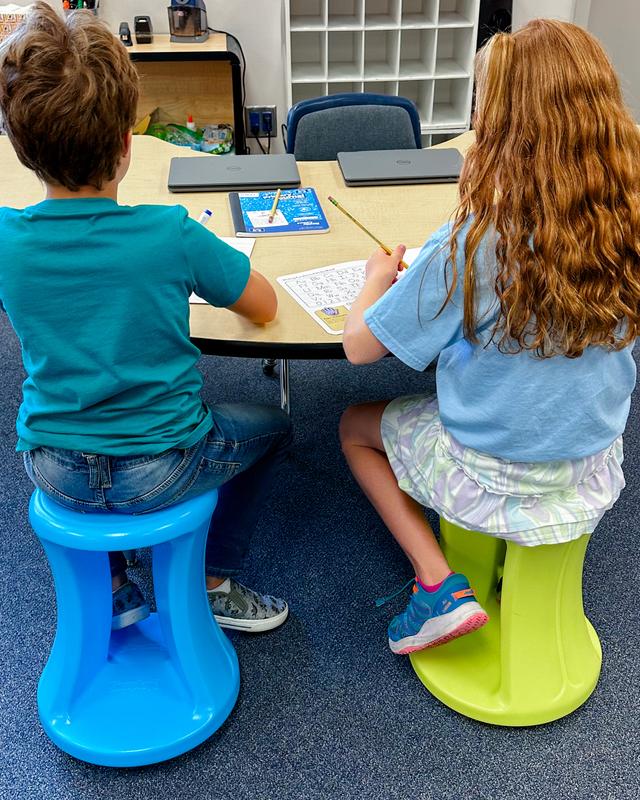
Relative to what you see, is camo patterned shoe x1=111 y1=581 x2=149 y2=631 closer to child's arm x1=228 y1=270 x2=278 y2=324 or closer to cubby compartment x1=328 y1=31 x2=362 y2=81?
child's arm x1=228 y1=270 x2=278 y2=324

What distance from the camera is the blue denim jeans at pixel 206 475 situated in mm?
1231

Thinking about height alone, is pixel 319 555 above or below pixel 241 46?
below

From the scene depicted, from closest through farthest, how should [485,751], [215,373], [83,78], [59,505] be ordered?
1. [83,78]
2. [59,505]
3. [485,751]
4. [215,373]

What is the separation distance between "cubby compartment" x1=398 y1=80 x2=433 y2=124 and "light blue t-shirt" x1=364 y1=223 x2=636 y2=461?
8.74 feet

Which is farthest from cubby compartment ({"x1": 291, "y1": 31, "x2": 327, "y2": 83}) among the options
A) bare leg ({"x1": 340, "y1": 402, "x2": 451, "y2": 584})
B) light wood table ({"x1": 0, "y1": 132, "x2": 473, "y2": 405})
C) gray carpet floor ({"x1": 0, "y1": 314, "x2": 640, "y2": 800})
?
bare leg ({"x1": 340, "y1": 402, "x2": 451, "y2": 584})

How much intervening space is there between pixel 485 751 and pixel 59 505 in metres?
0.85

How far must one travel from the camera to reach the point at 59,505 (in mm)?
1291

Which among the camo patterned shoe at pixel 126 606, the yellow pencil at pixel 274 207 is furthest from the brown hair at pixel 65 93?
the camo patterned shoe at pixel 126 606

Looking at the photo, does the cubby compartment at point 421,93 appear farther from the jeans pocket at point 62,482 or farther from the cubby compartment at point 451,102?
the jeans pocket at point 62,482

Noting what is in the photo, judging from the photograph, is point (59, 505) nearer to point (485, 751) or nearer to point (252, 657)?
point (252, 657)

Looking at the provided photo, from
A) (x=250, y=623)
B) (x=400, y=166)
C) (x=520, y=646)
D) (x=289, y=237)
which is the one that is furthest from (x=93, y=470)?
(x=400, y=166)

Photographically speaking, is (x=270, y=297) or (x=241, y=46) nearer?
(x=270, y=297)

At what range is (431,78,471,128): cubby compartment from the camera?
364 centimetres

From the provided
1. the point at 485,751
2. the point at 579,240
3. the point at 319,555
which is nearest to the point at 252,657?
the point at 319,555
